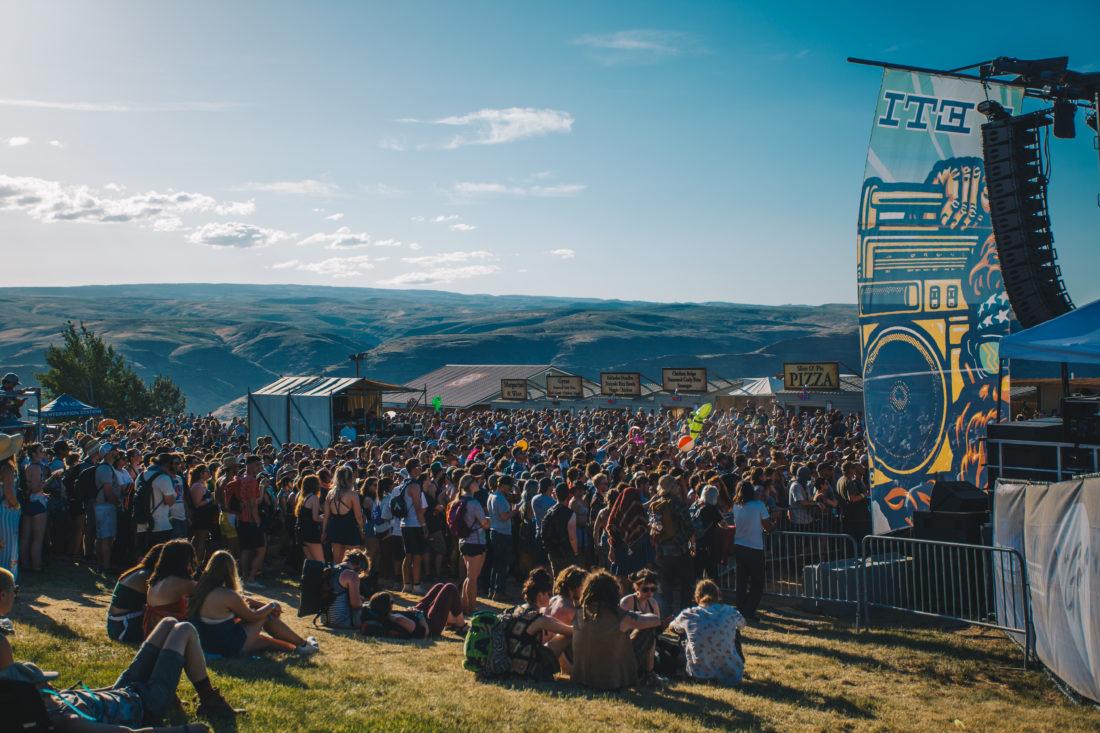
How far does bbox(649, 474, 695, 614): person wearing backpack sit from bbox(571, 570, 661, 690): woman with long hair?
1977mm

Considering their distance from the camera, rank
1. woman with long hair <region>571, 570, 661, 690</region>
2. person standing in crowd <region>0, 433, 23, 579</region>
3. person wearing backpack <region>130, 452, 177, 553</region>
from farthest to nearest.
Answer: person wearing backpack <region>130, 452, 177, 553</region> < person standing in crowd <region>0, 433, 23, 579</region> < woman with long hair <region>571, 570, 661, 690</region>

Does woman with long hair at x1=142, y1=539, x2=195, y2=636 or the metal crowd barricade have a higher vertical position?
woman with long hair at x1=142, y1=539, x2=195, y2=636

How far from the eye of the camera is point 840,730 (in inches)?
223

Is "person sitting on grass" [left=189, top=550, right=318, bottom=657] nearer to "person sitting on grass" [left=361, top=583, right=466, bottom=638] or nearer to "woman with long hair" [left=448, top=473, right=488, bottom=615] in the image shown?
"person sitting on grass" [left=361, top=583, right=466, bottom=638]

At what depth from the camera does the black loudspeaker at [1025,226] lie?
10.9 m

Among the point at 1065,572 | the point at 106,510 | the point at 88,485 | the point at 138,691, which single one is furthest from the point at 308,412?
the point at 1065,572

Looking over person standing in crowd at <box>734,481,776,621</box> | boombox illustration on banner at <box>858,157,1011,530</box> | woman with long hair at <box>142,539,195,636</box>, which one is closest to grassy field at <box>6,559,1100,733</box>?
woman with long hair at <box>142,539,195,636</box>

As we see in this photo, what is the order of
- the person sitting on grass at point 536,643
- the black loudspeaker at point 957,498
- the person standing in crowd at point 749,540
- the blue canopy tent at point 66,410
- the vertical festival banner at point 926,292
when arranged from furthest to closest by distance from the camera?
the blue canopy tent at point 66,410, the vertical festival banner at point 926,292, the black loudspeaker at point 957,498, the person standing in crowd at point 749,540, the person sitting on grass at point 536,643

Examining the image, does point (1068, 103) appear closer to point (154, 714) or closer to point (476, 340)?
point (154, 714)

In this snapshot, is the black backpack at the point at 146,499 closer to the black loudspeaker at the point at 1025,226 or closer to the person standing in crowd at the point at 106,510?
the person standing in crowd at the point at 106,510

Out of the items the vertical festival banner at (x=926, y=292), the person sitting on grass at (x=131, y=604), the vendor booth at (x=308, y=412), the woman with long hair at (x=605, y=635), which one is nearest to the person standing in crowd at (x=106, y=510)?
the person sitting on grass at (x=131, y=604)

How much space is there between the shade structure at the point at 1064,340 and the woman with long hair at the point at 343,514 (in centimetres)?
746

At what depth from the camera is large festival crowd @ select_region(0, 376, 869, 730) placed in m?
6.29

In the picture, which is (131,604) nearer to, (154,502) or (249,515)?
(154,502)
